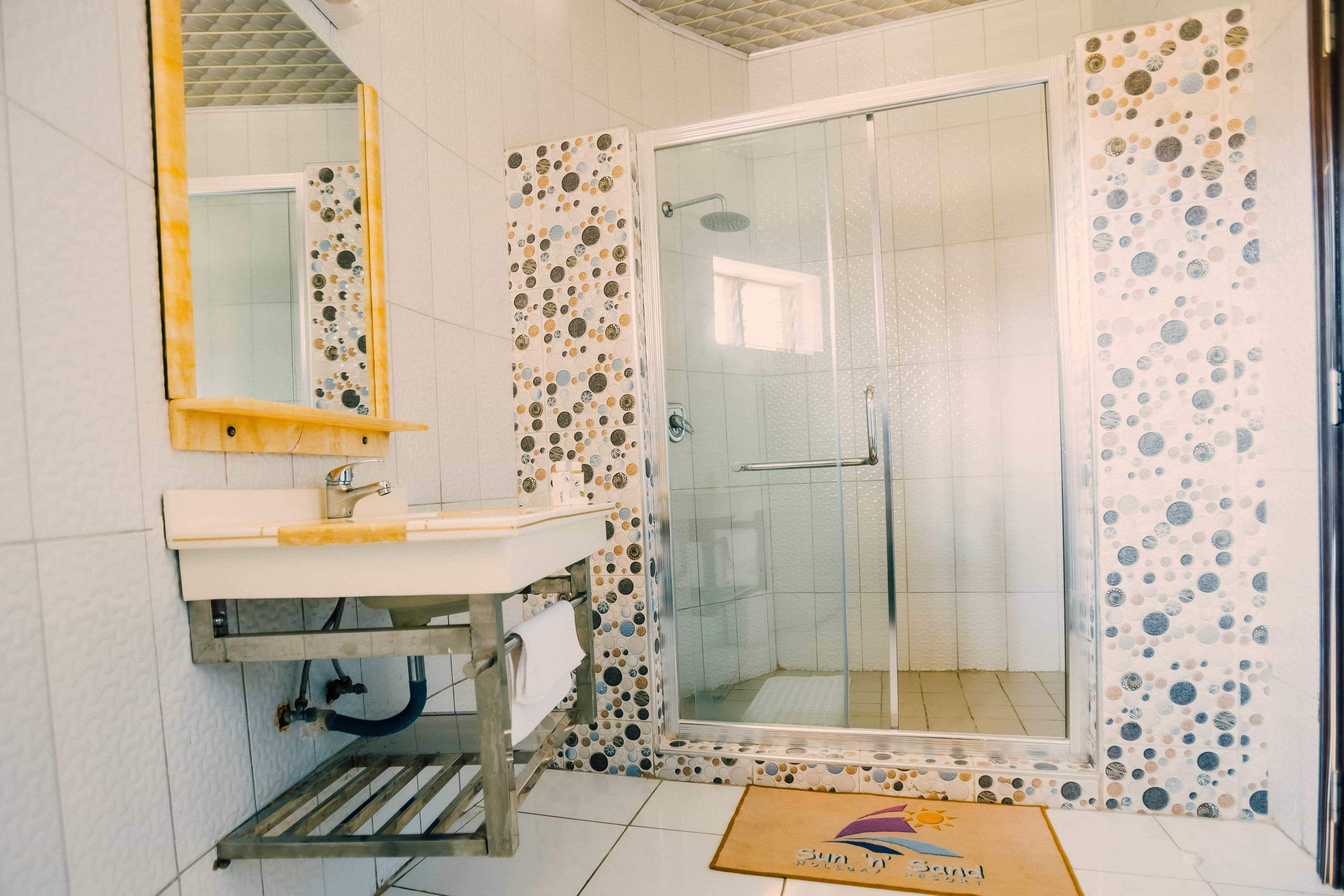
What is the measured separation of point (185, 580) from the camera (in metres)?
1.11

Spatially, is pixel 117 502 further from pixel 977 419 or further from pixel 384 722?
pixel 977 419

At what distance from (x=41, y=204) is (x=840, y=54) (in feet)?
10.3

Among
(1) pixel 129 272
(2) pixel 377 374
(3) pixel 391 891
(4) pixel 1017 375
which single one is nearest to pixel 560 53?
(2) pixel 377 374

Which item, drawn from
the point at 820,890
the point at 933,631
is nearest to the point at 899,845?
the point at 820,890

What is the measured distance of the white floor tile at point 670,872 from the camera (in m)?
1.55

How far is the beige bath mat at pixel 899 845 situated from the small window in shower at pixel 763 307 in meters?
1.36

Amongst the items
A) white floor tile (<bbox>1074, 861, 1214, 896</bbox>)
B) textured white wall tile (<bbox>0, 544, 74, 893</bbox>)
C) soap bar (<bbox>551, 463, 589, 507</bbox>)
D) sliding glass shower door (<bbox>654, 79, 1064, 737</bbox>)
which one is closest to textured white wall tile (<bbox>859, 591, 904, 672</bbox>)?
sliding glass shower door (<bbox>654, 79, 1064, 737</bbox>)

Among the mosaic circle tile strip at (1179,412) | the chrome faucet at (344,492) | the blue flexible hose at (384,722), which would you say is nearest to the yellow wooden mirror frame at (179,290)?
the chrome faucet at (344,492)

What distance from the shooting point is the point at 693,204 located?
229cm

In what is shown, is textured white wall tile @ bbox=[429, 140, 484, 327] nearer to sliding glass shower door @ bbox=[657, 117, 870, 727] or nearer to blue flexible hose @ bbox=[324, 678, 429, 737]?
sliding glass shower door @ bbox=[657, 117, 870, 727]

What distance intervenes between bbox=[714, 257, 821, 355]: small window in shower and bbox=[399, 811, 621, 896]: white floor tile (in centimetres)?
151

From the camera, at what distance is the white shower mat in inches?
85.5

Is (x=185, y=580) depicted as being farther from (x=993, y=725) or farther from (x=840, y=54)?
(x=840, y=54)

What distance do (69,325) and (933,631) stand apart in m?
2.92
